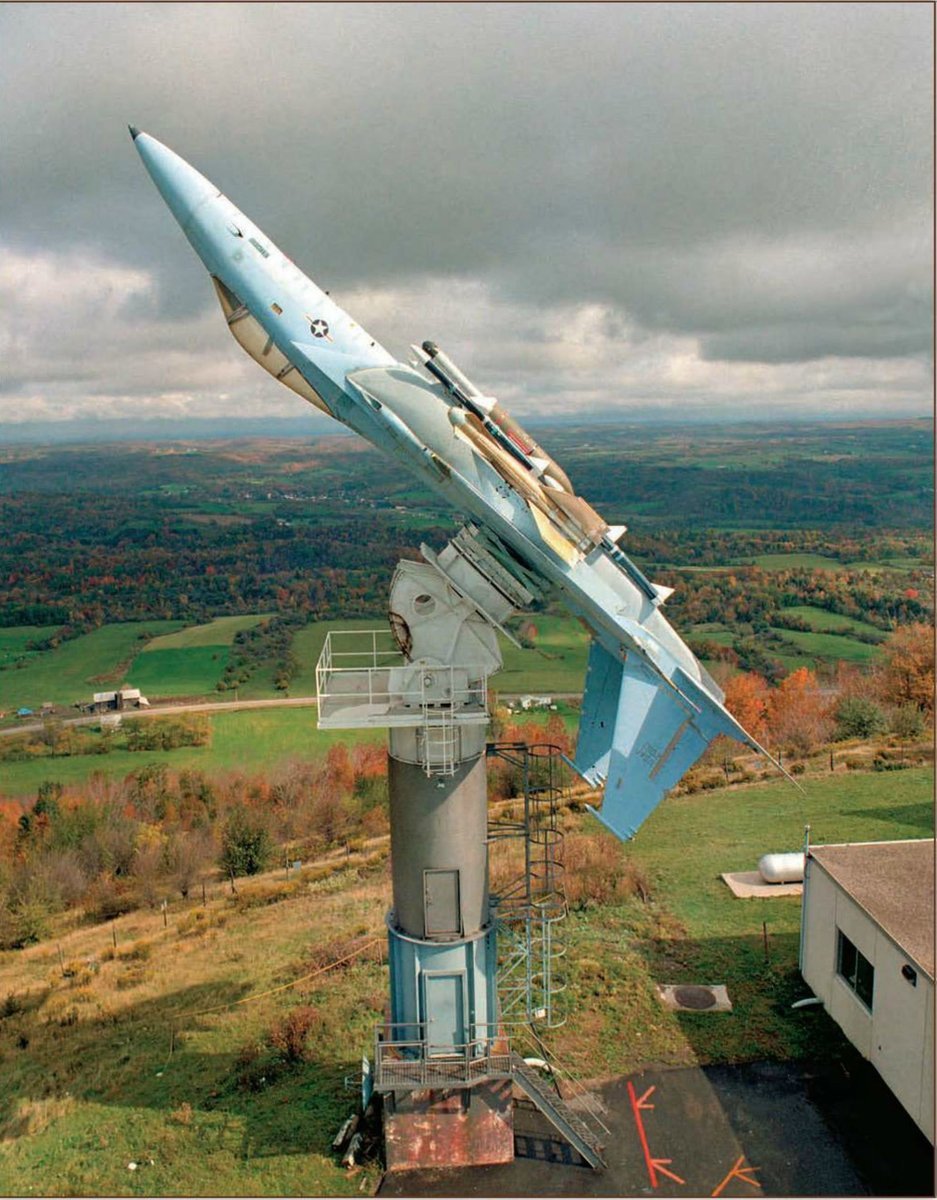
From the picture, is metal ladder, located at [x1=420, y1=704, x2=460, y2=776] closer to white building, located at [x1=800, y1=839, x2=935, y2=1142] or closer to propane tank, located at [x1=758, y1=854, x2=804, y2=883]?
white building, located at [x1=800, y1=839, x2=935, y2=1142]

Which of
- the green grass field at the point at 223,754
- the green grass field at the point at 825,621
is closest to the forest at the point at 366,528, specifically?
the green grass field at the point at 825,621

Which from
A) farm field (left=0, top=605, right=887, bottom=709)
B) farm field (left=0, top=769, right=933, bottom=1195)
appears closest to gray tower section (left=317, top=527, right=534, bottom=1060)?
farm field (left=0, top=769, right=933, bottom=1195)

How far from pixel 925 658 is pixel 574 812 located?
23.2 m

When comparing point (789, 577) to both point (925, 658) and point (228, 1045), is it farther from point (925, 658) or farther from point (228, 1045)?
point (228, 1045)

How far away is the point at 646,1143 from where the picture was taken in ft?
43.2

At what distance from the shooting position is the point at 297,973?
1894 cm

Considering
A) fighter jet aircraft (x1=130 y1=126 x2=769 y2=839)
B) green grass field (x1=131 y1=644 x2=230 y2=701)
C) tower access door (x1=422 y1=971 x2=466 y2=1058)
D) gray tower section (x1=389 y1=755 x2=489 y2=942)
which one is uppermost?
fighter jet aircraft (x1=130 y1=126 x2=769 y2=839)

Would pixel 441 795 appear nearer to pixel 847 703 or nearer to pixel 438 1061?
pixel 438 1061

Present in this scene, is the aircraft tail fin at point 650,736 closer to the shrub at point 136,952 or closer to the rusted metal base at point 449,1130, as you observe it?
the rusted metal base at point 449,1130

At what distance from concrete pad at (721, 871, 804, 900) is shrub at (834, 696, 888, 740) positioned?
57.9ft

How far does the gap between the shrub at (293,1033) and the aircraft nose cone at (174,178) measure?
46.9 feet

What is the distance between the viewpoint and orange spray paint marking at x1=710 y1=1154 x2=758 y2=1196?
40.7ft

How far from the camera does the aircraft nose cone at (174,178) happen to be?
40.9 feet

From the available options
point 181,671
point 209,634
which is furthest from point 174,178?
point 209,634
